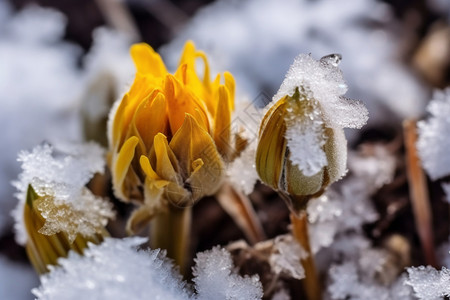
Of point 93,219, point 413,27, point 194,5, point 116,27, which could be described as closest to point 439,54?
point 413,27

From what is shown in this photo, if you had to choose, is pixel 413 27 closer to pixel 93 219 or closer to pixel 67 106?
pixel 67 106

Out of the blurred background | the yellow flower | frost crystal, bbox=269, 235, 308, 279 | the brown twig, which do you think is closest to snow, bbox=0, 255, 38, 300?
the blurred background

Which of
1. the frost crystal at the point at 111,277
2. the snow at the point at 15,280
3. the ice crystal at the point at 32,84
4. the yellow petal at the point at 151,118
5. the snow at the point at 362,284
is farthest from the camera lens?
the ice crystal at the point at 32,84

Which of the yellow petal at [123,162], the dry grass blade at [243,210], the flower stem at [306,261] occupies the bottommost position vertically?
the flower stem at [306,261]

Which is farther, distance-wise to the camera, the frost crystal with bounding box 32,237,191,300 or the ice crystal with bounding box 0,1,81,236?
the ice crystal with bounding box 0,1,81,236

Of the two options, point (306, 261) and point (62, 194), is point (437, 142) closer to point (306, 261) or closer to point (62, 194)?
point (306, 261)

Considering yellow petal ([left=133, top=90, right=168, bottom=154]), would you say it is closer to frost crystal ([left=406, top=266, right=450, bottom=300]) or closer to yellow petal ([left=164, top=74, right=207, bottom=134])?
yellow petal ([left=164, top=74, right=207, bottom=134])

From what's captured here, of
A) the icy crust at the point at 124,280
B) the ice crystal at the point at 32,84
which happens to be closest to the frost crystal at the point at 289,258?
the icy crust at the point at 124,280

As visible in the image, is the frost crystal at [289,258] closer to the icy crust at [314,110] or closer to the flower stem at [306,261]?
the flower stem at [306,261]
